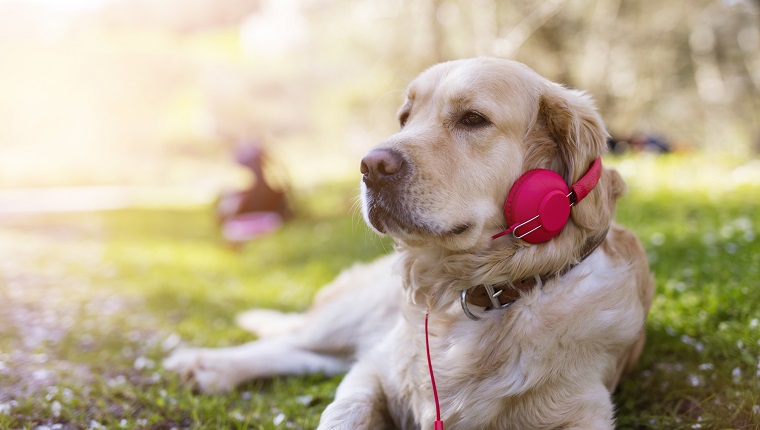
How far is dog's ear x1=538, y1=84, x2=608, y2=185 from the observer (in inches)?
93.2

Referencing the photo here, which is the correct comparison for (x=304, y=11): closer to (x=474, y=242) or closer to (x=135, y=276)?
(x=135, y=276)

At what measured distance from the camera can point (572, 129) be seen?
2.40m

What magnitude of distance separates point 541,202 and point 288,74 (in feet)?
53.5

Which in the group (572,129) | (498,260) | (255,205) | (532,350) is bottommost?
(255,205)

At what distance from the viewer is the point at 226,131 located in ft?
55.4

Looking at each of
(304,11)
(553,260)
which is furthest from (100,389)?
(304,11)

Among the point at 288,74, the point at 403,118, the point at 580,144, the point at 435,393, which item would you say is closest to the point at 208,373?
the point at 435,393

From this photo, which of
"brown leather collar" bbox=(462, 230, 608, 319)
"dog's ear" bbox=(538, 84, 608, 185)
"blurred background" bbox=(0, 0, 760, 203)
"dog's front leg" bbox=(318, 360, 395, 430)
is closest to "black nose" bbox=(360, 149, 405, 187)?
"brown leather collar" bbox=(462, 230, 608, 319)

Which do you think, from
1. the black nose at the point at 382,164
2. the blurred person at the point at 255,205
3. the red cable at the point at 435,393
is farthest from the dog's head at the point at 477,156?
the blurred person at the point at 255,205

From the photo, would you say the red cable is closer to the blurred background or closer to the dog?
the dog

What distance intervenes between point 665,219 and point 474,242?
396 centimetres

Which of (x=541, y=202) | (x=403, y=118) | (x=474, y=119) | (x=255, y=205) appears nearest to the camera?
(x=541, y=202)

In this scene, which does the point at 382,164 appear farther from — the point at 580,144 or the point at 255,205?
the point at 255,205

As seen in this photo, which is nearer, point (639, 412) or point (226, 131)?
point (639, 412)
